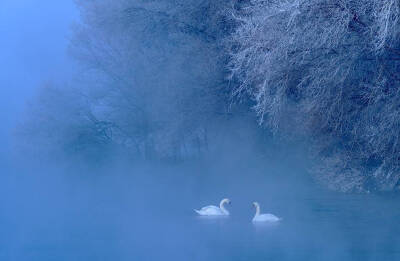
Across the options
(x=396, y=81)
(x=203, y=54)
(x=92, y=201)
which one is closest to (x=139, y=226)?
(x=92, y=201)

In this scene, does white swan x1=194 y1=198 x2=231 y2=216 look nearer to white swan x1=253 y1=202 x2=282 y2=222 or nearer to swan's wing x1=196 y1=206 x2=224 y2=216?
swan's wing x1=196 y1=206 x2=224 y2=216

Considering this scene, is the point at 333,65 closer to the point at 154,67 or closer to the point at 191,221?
the point at 191,221

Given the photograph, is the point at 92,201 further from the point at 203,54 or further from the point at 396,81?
the point at 396,81

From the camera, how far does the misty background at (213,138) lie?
13.8m

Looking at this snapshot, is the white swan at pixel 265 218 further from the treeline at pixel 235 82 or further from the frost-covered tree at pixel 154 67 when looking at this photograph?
the frost-covered tree at pixel 154 67

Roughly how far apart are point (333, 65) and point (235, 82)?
25.0ft

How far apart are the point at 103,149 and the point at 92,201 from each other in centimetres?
784

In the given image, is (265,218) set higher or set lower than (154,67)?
lower

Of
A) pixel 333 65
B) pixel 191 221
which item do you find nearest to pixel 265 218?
pixel 191 221

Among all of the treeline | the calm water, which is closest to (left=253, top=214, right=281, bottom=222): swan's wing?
the calm water

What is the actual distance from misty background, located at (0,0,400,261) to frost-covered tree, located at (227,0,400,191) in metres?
0.03

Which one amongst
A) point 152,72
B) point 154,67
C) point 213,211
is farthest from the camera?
point 152,72

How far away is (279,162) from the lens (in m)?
23.5

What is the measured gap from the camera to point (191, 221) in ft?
55.0
